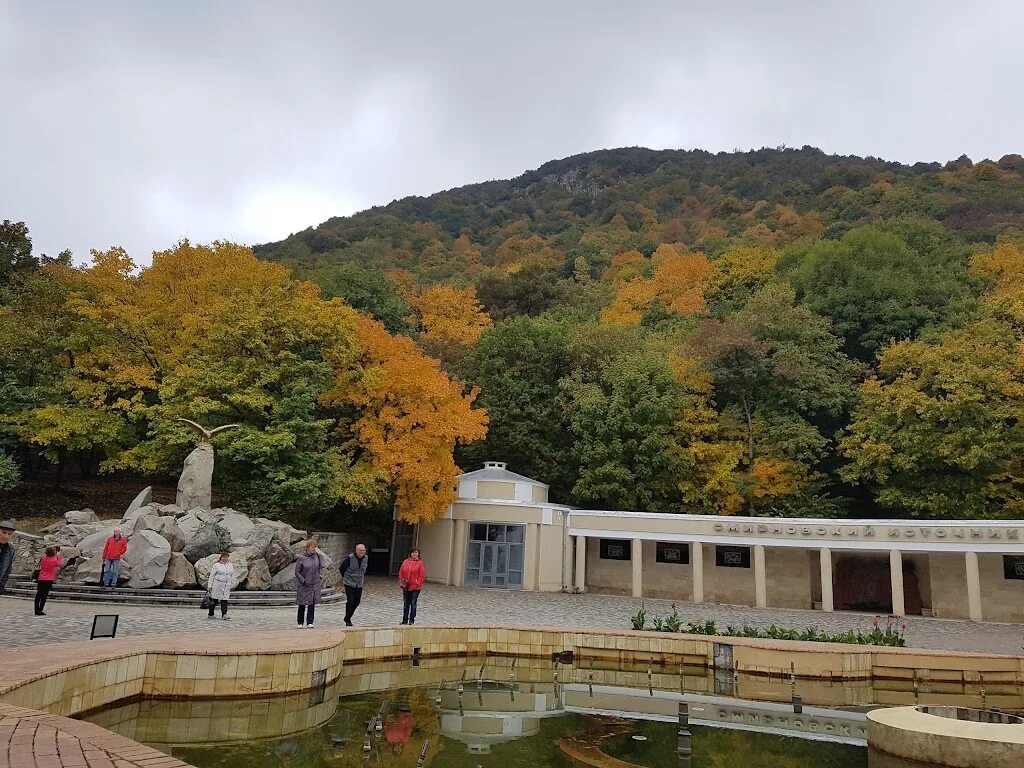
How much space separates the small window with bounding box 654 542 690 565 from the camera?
29.5m

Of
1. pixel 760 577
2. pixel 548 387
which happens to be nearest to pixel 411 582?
pixel 760 577

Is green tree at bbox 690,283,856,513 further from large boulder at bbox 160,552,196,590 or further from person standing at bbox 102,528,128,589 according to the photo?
person standing at bbox 102,528,128,589

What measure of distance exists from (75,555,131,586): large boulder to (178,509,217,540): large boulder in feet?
5.30

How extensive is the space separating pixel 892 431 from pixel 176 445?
27.2m

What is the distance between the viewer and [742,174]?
114 meters

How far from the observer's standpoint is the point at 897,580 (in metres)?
25.0

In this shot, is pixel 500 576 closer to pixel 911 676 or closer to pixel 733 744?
pixel 911 676

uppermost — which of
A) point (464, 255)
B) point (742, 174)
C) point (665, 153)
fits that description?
point (665, 153)

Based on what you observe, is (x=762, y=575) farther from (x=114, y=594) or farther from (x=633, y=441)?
(x=114, y=594)

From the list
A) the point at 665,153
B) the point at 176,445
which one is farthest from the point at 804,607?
the point at 665,153

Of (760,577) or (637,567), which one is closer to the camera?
(760,577)

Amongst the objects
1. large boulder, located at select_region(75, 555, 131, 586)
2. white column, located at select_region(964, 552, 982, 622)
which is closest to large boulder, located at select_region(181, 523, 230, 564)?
large boulder, located at select_region(75, 555, 131, 586)

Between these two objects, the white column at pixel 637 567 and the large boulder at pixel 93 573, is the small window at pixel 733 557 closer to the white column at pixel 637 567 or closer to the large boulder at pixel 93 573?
the white column at pixel 637 567

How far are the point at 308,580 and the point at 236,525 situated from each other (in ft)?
26.0
